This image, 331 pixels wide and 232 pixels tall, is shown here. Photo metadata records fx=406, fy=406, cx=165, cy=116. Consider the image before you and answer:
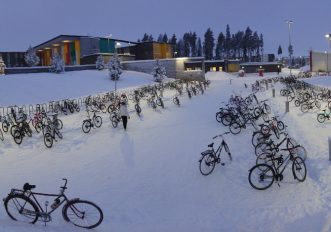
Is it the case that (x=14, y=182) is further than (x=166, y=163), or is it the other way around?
(x=166, y=163)

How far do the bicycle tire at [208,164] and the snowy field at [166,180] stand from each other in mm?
155

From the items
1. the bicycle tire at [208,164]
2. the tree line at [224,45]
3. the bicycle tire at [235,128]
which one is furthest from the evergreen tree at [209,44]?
the bicycle tire at [208,164]

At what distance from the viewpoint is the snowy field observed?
8414mm

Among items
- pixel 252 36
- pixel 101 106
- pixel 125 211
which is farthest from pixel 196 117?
pixel 252 36

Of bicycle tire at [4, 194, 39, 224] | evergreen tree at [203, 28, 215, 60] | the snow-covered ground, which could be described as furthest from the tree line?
bicycle tire at [4, 194, 39, 224]

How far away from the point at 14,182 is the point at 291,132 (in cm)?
1074

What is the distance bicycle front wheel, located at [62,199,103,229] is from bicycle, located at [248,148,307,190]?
420 cm

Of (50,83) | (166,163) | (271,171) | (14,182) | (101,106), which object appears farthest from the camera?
(50,83)

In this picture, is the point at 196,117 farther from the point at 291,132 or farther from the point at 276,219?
the point at 276,219

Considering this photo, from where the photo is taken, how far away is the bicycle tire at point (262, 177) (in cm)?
1006

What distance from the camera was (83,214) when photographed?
7816 mm

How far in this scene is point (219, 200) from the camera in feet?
31.6

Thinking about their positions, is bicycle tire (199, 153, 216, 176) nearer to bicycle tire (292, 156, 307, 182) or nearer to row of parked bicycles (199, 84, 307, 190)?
row of parked bicycles (199, 84, 307, 190)

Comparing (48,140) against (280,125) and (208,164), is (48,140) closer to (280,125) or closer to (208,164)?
(208,164)
